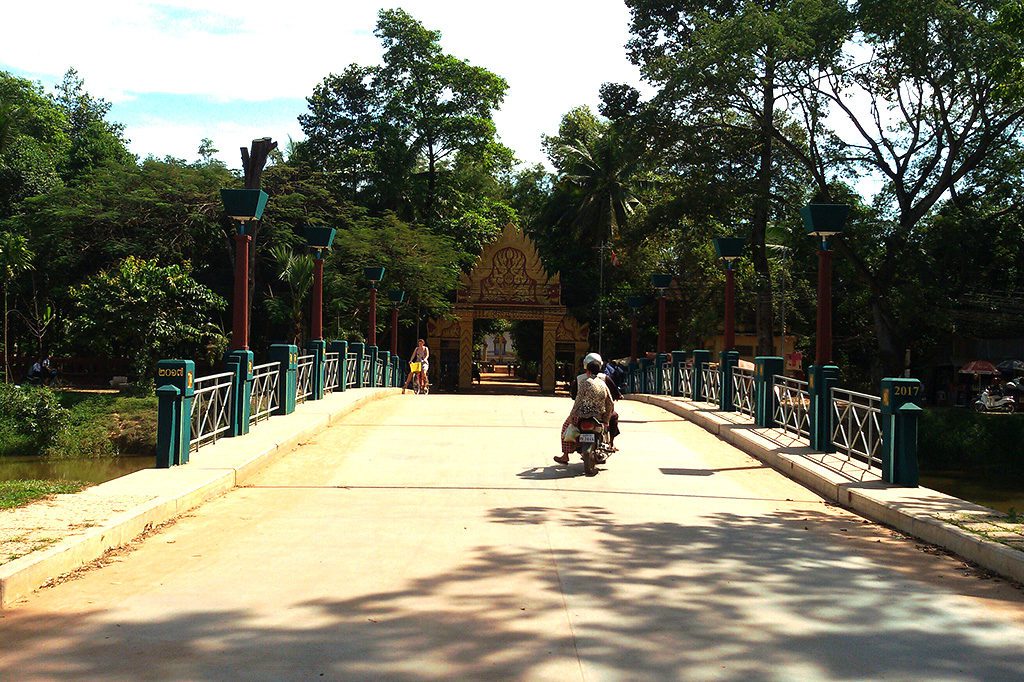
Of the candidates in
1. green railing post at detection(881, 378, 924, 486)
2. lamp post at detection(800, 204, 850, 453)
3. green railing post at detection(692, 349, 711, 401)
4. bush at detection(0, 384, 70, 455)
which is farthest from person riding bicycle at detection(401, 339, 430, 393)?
green railing post at detection(881, 378, 924, 486)

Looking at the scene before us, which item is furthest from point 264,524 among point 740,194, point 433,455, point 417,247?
point 417,247

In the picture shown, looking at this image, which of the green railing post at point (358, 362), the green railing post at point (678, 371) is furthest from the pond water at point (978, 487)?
the green railing post at point (358, 362)

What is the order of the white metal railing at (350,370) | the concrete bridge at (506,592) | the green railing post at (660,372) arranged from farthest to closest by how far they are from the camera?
the green railing post at (660,372), the white metal railing at (350,370), the concrete bridge at (506,592)

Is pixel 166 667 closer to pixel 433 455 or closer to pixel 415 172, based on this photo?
pixel 433 455

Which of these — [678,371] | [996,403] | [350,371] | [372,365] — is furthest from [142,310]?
[996,403]

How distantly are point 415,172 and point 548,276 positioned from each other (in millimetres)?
8028

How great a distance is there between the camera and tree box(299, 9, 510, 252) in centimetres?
4703

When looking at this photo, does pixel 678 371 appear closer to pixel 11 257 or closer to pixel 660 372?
pixel 660 372

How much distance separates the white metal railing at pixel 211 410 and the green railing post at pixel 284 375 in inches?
124

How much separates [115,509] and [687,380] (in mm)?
18343

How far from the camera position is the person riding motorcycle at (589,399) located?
1274cm

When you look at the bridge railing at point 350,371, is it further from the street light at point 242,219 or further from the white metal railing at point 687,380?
the street light at point 242,219

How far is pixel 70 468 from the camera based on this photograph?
73.0ft

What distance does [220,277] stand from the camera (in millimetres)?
43312
